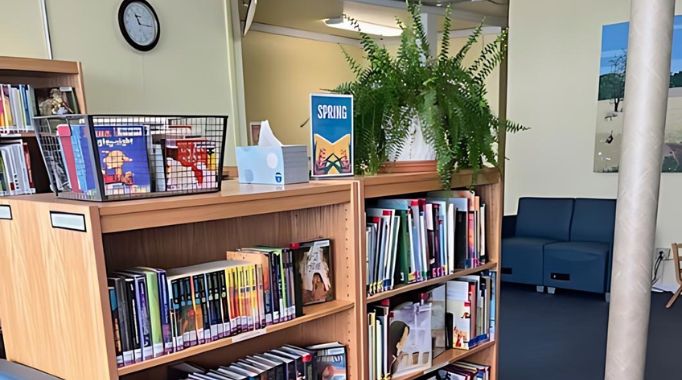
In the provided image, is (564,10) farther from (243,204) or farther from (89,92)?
(243,204)

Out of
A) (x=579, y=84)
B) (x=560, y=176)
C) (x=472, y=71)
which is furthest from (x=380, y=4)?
(x=472, y=71)

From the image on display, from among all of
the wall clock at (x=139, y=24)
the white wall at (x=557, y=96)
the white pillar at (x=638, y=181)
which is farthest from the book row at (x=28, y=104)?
the white wall at (x=557, y=96)

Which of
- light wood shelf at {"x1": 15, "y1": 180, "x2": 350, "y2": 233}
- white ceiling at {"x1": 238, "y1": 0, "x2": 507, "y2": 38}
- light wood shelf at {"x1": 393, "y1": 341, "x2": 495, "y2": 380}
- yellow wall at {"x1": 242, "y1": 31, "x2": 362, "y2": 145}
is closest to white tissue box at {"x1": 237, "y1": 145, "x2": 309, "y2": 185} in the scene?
light wood shelf at {"x1": 15, "y1": 180, "x2": 350, "y2": 233}

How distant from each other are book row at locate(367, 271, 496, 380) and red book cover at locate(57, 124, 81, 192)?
1.03 metres

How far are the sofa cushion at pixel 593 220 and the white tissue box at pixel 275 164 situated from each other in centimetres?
426

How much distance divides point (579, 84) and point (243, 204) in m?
5.06

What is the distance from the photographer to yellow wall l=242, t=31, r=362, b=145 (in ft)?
22.6

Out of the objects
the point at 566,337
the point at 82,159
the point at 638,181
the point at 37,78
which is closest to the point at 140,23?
the point at 37,78

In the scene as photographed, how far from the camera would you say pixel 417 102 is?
1.86 m

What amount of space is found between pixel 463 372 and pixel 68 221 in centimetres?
172

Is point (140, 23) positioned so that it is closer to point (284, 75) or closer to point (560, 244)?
point (284, 75)

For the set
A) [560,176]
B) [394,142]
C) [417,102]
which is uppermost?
[417,102]

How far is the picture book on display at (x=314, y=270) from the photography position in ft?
5.46

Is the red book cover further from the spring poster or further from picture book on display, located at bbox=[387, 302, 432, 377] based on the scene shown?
picture book on display, located at bbox=[387, 302, 432, 377]
